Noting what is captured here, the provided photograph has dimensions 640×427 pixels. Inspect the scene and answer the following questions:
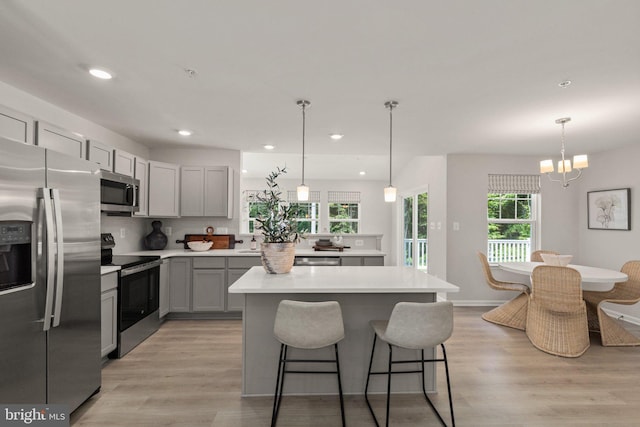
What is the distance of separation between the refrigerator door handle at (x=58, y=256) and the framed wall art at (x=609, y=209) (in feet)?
19.5

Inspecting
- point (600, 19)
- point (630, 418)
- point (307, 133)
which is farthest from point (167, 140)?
point (630, 418)

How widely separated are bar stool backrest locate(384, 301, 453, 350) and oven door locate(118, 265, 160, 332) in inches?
95.4

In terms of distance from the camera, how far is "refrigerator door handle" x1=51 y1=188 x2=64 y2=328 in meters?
1.80

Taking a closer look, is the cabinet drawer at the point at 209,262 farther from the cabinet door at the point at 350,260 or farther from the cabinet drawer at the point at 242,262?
the cabinet door at the point at 350,260

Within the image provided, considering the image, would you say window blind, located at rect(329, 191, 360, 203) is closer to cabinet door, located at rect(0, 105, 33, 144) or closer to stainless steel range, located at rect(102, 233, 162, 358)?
stainless steel range, located at rect(102, 233, 162, 358)

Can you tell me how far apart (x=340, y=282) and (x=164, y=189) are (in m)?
2.97

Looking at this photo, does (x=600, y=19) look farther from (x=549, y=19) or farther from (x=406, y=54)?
(x=406, y=54)

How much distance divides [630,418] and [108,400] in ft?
11.5

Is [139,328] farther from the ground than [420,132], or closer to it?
closer to it

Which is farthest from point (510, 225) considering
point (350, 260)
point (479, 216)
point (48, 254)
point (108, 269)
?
point (48, 254)

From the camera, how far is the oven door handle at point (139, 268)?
292 cm

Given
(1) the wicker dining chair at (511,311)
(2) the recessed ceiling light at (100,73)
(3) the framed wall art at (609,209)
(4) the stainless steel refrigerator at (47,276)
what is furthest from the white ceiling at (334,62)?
(1) the wicker dining chair at (511,311)

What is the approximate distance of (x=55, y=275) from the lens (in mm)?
1806

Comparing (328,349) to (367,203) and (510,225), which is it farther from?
(367,203)
